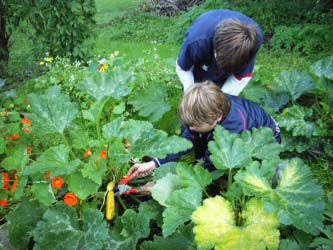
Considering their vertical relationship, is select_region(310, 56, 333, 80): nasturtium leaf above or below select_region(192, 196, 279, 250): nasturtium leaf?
above

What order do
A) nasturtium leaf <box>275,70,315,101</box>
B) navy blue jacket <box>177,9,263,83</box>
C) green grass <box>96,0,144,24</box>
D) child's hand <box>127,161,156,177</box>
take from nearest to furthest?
child's hand <box>127,161,156,177</box>
navy blue jacket <box>177,9,263,83</box>
nasturtium leaf <box>275,70,315,101</box>
green grass <box>96,0,144,24</box>

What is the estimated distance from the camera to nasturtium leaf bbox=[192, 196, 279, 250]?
5.32 feet

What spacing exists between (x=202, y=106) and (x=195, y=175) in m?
0.41

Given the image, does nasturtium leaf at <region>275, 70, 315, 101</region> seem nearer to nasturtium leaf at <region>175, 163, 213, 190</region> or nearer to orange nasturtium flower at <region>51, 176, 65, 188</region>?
nasturtium leaf at <region>175, 163, 213, 190</region>

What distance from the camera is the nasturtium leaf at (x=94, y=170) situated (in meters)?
1.90

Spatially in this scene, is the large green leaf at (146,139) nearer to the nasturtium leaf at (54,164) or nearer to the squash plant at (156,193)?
the squash plant at (156,193)

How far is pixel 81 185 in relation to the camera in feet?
6.41

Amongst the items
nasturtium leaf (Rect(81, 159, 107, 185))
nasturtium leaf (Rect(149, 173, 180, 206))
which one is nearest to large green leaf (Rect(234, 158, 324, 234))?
nasturtium leaf (Rect(149, 173, 180, 206))

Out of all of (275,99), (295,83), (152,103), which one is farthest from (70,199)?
(295,83)

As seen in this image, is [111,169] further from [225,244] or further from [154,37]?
[154,37]

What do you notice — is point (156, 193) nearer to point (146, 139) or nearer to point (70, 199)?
point (146, 139)

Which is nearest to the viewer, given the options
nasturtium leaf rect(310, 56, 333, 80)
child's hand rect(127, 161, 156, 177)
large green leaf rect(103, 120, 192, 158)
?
large green leaf rect(103, 120, 192, 158)

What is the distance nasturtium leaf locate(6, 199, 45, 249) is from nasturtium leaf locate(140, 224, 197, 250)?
0.66 m

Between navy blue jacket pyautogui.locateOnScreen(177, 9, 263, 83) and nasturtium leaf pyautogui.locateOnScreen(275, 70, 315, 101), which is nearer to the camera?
navy blue jacket pyautogui.locateOnScreen(177, 9, 263, 83)
